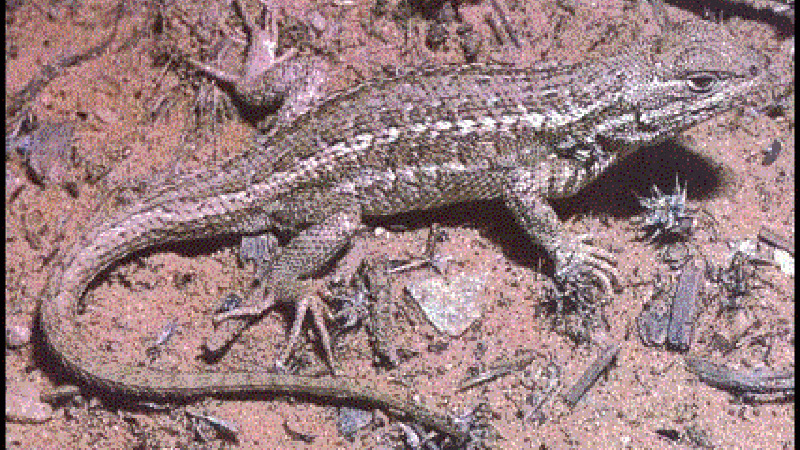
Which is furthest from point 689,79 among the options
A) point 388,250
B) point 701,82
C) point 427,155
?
point 388,250

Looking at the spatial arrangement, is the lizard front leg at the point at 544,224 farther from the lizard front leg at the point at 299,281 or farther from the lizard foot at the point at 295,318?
the lizard foot at the point at 295,318

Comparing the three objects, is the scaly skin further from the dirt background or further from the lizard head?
the dirt background

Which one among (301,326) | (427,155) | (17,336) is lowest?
(17,336)

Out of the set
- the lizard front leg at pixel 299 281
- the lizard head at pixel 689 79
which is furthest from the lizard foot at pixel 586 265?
the lizard front leg at pixel 299 281

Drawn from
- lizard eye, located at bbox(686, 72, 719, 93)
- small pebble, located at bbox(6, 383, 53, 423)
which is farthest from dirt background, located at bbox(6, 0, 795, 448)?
lizard eye, located at bbox(686, 72, 719, 93)

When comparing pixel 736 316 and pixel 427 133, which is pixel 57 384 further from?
pixel 736 316

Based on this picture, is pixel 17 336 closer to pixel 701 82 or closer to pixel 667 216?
pixel 667 216
